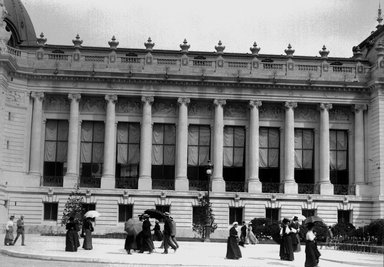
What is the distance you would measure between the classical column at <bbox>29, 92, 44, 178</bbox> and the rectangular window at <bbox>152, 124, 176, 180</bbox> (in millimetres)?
10815

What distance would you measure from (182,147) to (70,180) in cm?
1090

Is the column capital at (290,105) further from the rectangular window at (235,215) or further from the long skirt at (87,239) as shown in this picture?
the long skirt at (87,239)

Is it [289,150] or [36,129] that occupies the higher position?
[36,129]

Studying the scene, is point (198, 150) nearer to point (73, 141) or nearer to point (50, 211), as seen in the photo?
point (73, 141)

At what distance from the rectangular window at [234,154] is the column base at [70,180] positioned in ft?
47.0

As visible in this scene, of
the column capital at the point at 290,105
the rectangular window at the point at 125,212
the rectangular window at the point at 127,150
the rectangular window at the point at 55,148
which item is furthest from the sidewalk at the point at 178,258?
the column capital at the point at 290,105

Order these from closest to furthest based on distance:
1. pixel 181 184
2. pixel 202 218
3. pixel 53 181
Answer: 1. pixel 202 218
2. pixel 181 184
3. pixel 53 181

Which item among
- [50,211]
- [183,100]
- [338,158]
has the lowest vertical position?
[50,211]

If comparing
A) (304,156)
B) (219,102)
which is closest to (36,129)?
(219,102)

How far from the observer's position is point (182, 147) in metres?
61.8

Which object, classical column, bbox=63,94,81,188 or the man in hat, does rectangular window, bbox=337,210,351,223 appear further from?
the man in hat

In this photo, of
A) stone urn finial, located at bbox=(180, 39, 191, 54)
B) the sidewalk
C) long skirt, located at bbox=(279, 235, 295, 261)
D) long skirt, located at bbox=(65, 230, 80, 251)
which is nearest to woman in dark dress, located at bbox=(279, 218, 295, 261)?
long skirt, located at bbox=(279, 235, 295, 261)

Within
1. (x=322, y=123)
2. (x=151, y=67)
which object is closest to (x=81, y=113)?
(x=151, y=67)

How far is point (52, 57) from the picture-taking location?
204ft
